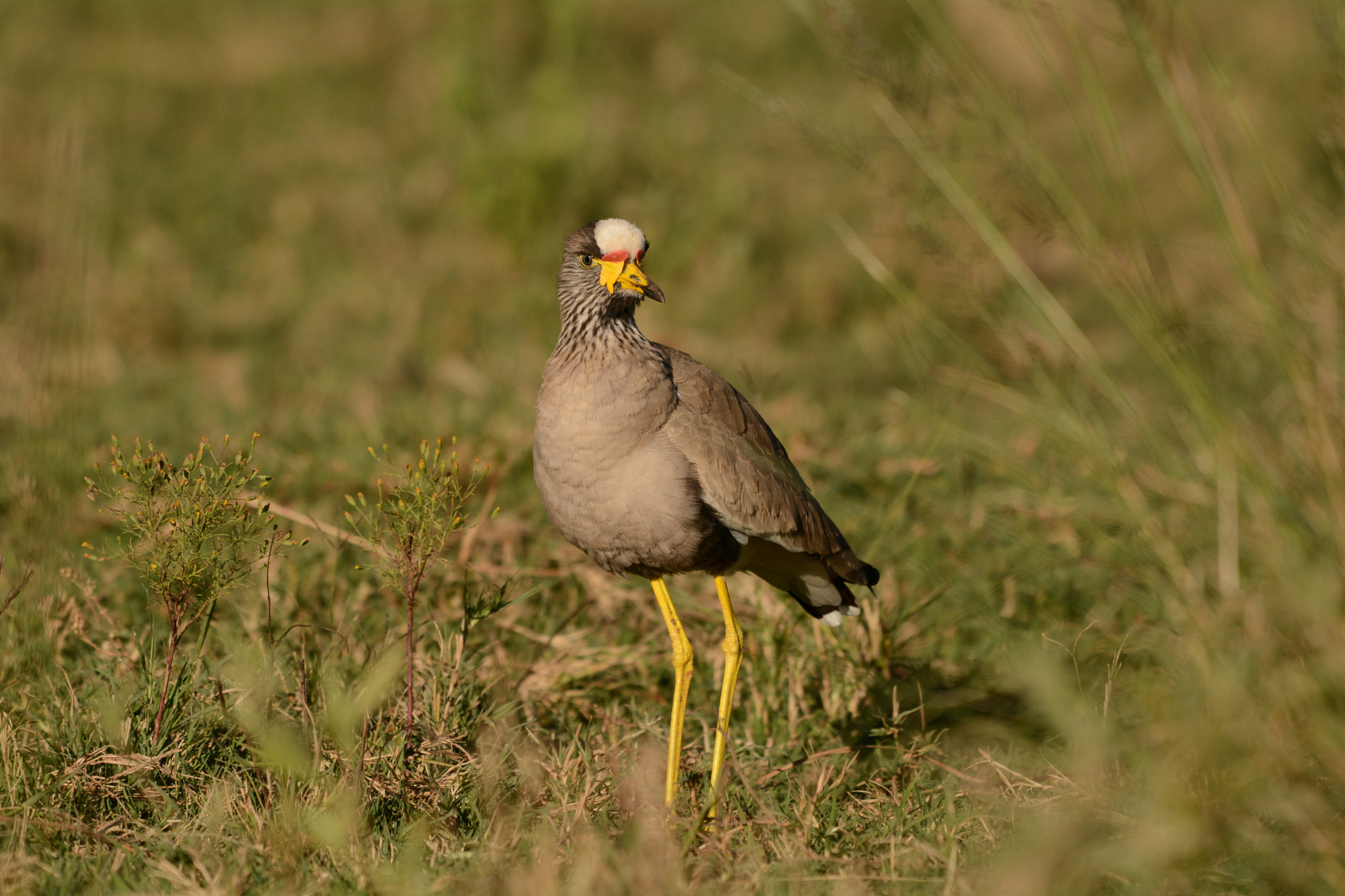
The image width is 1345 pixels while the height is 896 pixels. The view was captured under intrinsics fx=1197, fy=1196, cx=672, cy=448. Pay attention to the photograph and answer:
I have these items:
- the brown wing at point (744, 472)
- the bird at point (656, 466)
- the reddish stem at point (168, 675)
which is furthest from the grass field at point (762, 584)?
the brown wing at point (744, 472)

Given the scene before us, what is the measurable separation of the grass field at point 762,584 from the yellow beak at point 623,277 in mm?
552

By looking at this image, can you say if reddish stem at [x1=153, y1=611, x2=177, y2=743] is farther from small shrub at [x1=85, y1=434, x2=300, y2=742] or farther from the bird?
the bird

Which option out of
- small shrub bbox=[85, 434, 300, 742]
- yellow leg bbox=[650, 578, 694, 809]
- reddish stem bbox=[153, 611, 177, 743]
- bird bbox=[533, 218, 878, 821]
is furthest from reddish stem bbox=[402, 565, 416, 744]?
yellow leg bbox=[650, 578, 694, 809]

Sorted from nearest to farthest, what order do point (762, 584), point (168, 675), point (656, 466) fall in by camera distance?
point (168, 675)
point (656, 466)
point (762, 584)

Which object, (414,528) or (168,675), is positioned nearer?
(168,675)

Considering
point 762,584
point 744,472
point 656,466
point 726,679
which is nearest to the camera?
point 656,466

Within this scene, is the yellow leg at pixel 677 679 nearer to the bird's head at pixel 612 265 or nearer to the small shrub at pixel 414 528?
the small shrub at pixel 414 528

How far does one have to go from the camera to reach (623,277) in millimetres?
3172

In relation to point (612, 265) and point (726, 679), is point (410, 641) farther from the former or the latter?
point (612, 265)

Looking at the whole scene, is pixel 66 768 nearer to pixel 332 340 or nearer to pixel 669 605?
pixel 669 605

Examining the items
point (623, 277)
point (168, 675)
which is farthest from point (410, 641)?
point (623, 277)

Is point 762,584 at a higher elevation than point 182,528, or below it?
below

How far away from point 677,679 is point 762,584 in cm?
83

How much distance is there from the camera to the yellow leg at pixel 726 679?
120 inches
